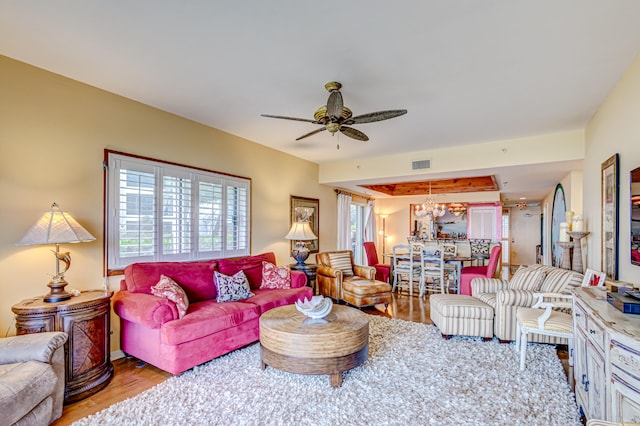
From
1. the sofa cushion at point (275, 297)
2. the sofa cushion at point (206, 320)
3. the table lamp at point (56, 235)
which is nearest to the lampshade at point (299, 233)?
the sofa cushion at point (275, 297)

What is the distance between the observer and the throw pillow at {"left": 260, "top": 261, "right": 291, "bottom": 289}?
437 cm

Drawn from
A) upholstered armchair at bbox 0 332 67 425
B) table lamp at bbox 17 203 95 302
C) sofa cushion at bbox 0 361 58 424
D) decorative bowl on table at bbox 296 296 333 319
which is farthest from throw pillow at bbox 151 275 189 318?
decorative bowl on table at bbox 296 296 333 319

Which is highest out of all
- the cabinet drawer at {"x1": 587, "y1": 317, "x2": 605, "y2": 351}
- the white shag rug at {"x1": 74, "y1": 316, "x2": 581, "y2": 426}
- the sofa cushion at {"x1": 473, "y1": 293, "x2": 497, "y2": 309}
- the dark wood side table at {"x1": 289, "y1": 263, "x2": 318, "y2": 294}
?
the cabinet drawer at {"x1": 587, "y1": 317, "x2": 605, "y2": 351}

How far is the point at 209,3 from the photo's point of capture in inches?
75.2

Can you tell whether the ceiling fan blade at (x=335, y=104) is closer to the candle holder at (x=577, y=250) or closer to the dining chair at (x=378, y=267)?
the candle holder at (x=577, y=250)

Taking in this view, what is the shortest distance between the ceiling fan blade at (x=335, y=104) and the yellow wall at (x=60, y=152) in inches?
89.1

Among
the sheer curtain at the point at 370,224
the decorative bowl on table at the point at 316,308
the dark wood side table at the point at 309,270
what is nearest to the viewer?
the decorative bowl on table at the point at 316,308

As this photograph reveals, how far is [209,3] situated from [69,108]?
6.77 ft

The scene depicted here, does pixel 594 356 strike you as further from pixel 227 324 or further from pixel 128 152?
pixel 128 152

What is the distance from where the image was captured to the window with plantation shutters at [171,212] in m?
3.35

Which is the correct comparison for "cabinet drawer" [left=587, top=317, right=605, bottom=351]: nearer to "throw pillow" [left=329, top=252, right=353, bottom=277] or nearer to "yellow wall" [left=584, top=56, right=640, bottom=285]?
"yellow wall" [left=584, top=56, right=640, bottom=285]

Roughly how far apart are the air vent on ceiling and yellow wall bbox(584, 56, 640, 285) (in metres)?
2.12

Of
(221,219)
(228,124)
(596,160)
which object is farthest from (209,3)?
(596,160)

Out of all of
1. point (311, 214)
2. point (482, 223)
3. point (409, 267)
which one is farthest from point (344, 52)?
point (482, 223)
